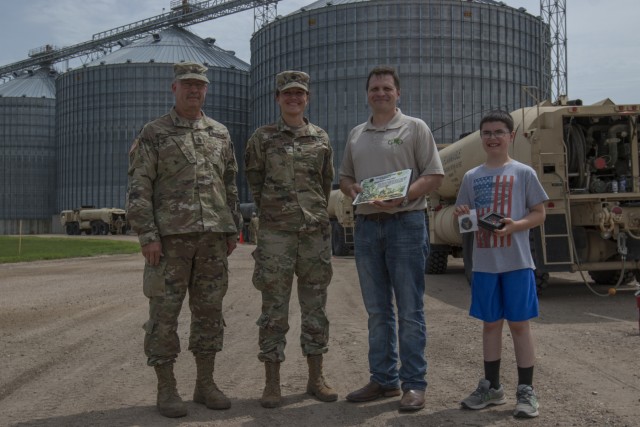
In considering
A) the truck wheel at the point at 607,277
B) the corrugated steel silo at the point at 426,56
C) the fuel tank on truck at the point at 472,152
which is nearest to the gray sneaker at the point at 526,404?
the fuel tank on truck at the point at 472,152

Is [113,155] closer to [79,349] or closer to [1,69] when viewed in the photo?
[1,69]

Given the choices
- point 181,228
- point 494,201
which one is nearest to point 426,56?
point 494,201

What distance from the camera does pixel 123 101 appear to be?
7275 centimetres

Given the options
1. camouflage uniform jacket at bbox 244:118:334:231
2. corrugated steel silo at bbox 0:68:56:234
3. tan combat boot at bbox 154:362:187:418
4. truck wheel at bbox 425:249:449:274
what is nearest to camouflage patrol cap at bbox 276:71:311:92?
camouflage uniform jacket at bbox 244:118:334:231

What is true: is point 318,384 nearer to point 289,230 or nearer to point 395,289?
point 395,289

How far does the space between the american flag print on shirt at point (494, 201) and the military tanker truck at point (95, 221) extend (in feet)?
193

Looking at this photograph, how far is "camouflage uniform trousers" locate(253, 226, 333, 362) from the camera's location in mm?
4906

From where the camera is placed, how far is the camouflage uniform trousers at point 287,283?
491 cm

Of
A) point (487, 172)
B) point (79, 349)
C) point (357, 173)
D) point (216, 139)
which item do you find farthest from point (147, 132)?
point (79, 349)

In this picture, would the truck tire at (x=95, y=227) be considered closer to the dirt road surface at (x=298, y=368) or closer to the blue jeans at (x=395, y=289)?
the dirt road surface at (x=298, y=368)

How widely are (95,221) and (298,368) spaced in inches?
2445

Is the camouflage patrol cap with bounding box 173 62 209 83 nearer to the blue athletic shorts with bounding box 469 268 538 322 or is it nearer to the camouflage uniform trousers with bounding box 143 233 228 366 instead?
the camouflage uniform trousers with bounding box 143 233 228 366

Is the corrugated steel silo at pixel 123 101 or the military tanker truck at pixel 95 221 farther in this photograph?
the corrugated steel silo at pixel 123 101

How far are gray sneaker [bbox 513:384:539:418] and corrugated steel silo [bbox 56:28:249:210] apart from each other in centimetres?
6680
